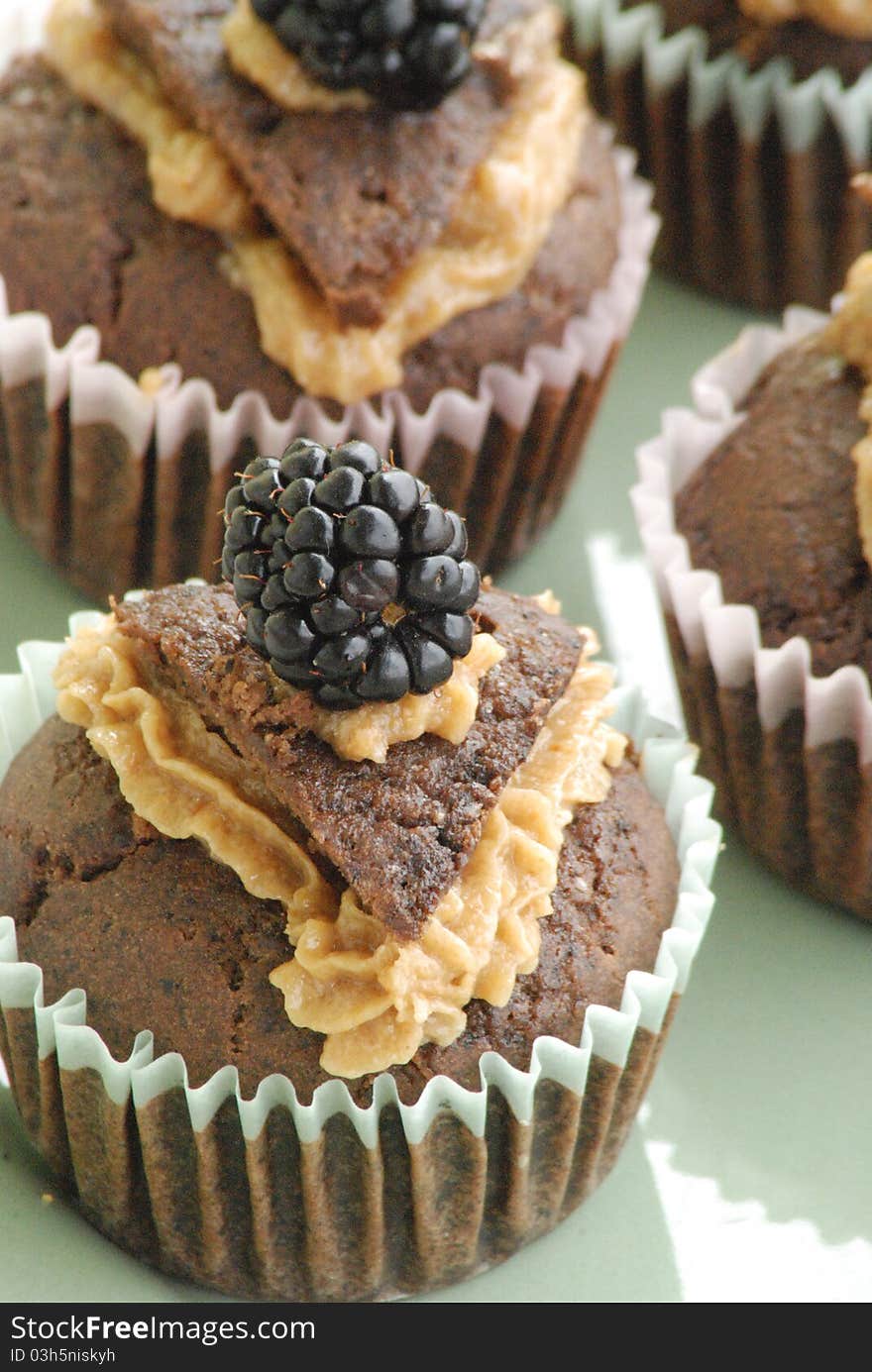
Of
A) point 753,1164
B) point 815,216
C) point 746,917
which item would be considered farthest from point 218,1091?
point 815,216

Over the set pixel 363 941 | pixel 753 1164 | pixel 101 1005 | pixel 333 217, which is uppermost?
pixel 333 217

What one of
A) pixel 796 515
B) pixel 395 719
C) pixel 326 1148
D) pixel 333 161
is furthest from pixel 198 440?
pixel 326 1148

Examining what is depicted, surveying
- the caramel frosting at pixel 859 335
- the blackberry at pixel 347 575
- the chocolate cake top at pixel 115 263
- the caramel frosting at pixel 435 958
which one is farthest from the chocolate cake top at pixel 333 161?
the caramel frosting at pixel 435 958

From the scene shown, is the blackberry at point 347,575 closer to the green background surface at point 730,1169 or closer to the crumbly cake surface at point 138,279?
the green background surface at point 730,1169

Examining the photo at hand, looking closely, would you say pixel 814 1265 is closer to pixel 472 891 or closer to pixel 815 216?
pixel 472 891

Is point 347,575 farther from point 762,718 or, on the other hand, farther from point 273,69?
point 273,69

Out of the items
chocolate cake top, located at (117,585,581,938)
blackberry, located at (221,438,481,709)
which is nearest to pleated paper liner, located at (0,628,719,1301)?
chocolate cake top, located at (117,585,581,938)

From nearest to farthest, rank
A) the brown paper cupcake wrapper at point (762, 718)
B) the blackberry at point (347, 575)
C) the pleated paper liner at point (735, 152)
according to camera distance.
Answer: the blackberry at point (347, 575), the brown paper cupcake wrapper at point (762, 718), the pleated paper liner at point (735, 152)

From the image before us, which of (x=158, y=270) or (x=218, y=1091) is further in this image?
(x=158, y=270)
